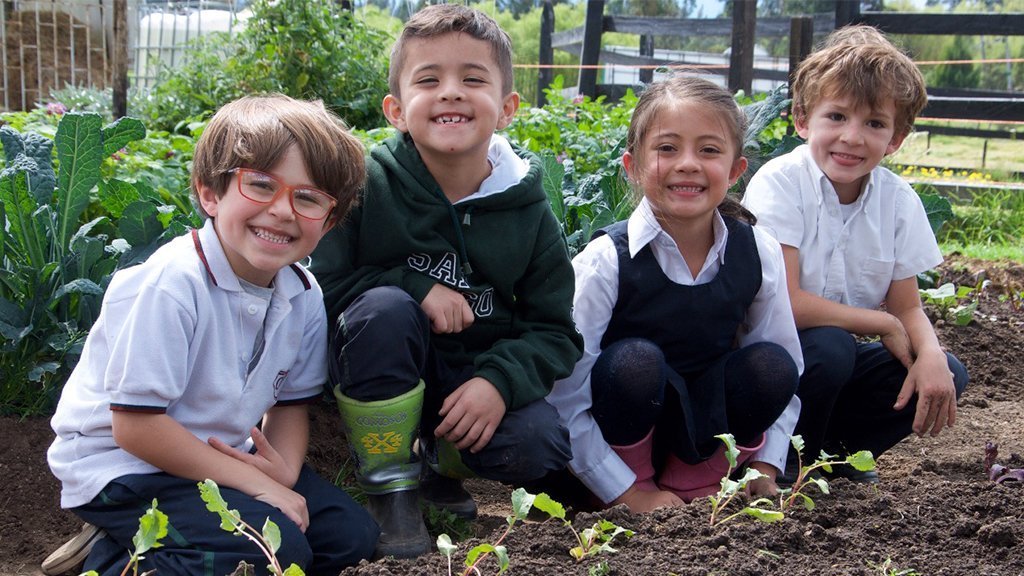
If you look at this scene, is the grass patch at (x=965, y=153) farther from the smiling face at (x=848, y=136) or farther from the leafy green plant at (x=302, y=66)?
the smiling face at (x=848, y=136)

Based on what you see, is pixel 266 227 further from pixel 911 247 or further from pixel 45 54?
pixel 45 54

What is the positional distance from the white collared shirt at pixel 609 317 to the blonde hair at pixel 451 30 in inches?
19.2

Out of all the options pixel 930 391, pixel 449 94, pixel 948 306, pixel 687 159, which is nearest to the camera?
pixel 449 94

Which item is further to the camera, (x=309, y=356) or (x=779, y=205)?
(x=779, y=205)

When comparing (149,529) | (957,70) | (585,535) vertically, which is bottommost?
(585,535)

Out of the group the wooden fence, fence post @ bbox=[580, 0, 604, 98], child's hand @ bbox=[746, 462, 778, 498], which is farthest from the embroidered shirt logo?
fence post @ bbox=[580, 0, 604, 98]

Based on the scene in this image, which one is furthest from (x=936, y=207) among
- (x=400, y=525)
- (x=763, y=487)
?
(x=400, y=525)

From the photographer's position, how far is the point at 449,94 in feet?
7.84

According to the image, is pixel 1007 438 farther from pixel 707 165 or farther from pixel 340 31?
pixel 340 31

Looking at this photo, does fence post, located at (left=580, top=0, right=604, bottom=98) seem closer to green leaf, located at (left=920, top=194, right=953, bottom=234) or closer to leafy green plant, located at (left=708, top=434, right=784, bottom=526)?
green leaf, located at (left=920, top=194, right=953, bottom=234)

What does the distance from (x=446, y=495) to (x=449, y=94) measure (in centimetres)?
97

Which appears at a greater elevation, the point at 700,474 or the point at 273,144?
the point at 273,144

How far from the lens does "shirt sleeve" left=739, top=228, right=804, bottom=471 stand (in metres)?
2.61

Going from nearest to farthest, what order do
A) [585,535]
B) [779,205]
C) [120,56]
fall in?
[585,535]
[779,205]
[120,56]
